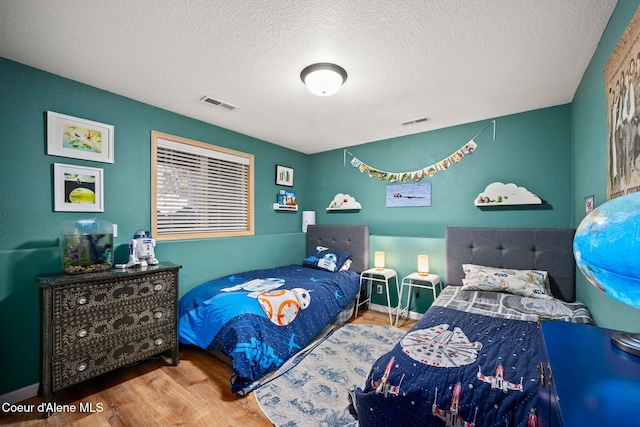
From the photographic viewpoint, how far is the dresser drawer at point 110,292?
180cm

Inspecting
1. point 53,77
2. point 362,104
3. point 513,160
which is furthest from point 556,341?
point 53,77

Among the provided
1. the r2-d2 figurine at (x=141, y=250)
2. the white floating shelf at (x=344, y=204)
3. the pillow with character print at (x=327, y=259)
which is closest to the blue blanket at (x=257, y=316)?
the pillow with character print at (x=327, y=259)

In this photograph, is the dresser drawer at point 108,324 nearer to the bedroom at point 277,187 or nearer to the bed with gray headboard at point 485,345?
the bedroom at point 277,187

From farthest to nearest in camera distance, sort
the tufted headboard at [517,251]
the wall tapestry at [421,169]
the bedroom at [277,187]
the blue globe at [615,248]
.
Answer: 1. the wall tapestry at [421,169]
2. the tufted headboard at [517,251]
3. the bedroom at [277,187]
4. the blue globe at [615,248]

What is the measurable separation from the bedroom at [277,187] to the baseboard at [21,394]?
0.14 feet

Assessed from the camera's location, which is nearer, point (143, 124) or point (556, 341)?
point (556, 341)

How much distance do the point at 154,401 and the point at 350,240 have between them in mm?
2688

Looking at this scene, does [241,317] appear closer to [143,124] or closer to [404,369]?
[404,369]

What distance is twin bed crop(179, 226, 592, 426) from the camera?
113 cm

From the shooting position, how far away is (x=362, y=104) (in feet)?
8.67

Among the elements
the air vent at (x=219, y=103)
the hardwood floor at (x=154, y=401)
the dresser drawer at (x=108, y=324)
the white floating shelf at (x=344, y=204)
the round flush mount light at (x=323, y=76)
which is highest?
the air vent at (x=219, y=103)

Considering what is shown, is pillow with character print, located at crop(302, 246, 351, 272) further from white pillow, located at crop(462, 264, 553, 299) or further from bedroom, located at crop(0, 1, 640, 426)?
white pillow, located at crop(462, 264, 553, 299)

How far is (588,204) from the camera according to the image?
2.01m

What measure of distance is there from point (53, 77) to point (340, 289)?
3.23 metres
